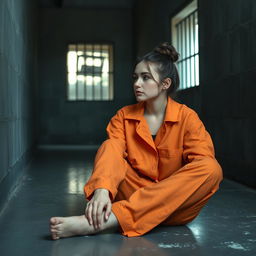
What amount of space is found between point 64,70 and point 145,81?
8188 mm

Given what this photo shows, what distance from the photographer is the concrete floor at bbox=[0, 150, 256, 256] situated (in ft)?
6.60

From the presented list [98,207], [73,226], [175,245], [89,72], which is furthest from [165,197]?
[89,72]

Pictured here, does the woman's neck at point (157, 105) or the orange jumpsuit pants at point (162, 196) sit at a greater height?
the woman's neck at point (157, 105)

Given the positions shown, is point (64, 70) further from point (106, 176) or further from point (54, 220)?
point (54, 220)

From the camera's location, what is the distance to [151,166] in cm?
251

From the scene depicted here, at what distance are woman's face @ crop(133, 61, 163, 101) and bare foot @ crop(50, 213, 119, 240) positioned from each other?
0.68 meters

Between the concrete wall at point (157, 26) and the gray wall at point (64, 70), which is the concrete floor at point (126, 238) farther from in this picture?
the gray wall at point (64, 70)

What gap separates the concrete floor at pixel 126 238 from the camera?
6.60ft

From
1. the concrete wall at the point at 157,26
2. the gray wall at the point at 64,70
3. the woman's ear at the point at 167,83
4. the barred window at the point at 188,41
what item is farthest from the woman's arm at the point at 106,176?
the gray wall at the point at 64,70

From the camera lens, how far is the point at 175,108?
8.36 ft

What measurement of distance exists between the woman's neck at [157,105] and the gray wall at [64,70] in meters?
7.94

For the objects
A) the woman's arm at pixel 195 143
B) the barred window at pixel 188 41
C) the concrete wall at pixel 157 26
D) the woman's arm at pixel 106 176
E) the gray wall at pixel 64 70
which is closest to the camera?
the woman's arm at pixel 106 176

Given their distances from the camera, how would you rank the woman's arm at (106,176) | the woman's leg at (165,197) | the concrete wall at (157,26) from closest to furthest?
the woman's arm at (106,176) < the woman's leg at (165,197) < the concrete wall at (157,26)

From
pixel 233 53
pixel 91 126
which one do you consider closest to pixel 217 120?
pixel 233 53
